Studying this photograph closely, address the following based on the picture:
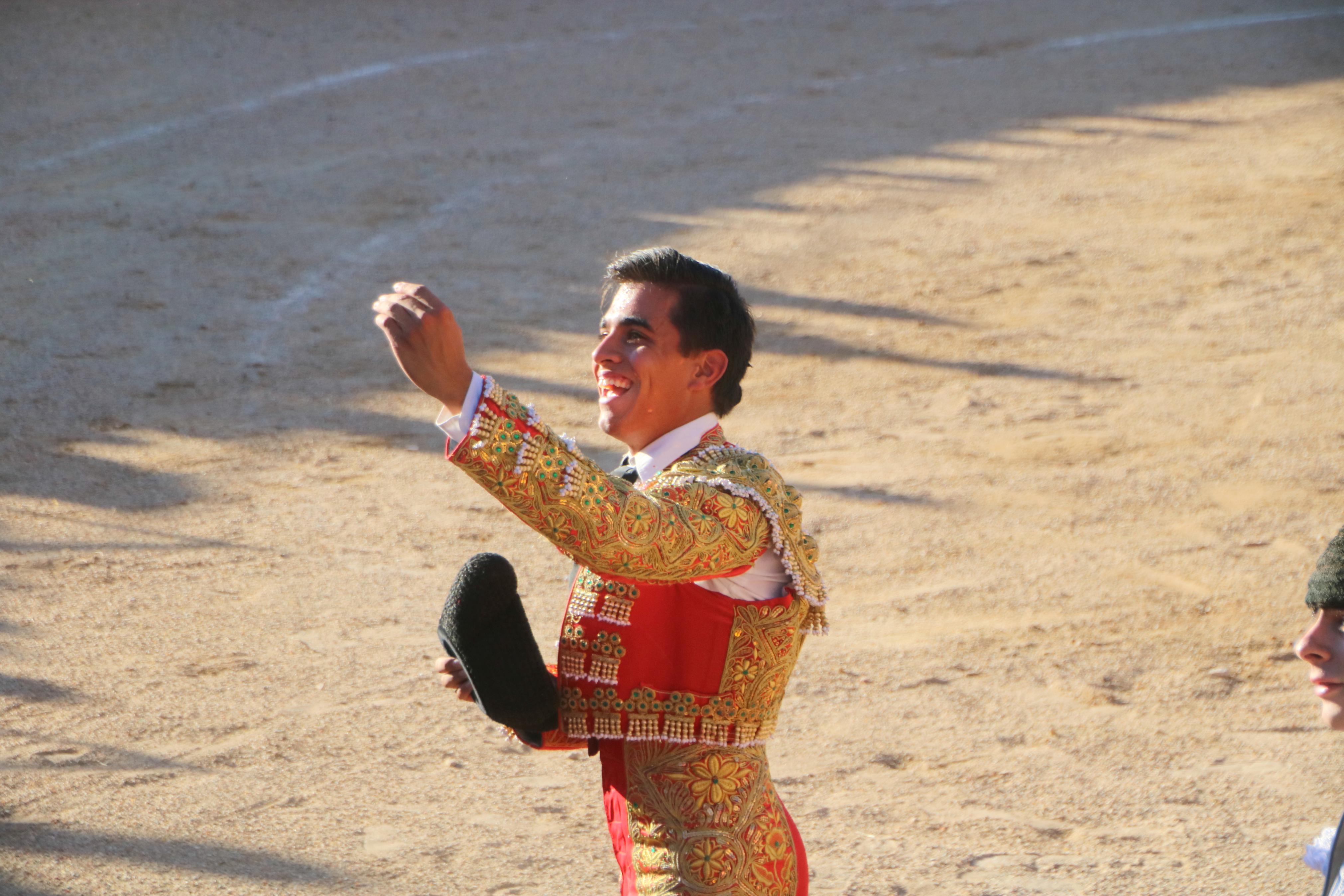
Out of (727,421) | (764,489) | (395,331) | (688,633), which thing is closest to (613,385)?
(764,489)

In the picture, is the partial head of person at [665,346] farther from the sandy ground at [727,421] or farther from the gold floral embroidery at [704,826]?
the sandy ground at [727,421]

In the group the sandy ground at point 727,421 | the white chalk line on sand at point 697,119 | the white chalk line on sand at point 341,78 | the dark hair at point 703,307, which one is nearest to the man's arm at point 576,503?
the dark hair at point 703,307

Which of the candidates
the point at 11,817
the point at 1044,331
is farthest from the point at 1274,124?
the point at 11,817

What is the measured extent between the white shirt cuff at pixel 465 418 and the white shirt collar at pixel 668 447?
0.46 m

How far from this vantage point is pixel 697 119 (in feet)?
36.3

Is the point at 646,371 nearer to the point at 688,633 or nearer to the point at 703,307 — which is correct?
the point at 703,307

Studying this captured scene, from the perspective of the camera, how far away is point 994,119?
36.4 feet

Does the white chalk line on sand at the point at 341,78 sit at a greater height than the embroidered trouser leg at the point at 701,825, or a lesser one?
greater

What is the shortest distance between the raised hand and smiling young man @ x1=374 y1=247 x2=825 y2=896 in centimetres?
39

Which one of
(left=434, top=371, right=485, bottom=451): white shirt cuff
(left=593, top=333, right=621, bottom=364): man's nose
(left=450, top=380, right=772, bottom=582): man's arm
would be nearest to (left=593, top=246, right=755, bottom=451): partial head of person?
(left=593, top=333, right=621, bottom=364): man's nose

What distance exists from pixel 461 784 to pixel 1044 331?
4.75 metres

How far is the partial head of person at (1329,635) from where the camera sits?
177 cm

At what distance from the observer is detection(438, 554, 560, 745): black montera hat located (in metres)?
2.17

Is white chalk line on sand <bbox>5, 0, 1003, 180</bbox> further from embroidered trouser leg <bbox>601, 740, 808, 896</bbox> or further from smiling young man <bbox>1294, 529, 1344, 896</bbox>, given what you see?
smiling young man <bbox>1294, 529, 1344, 896</bbox>
